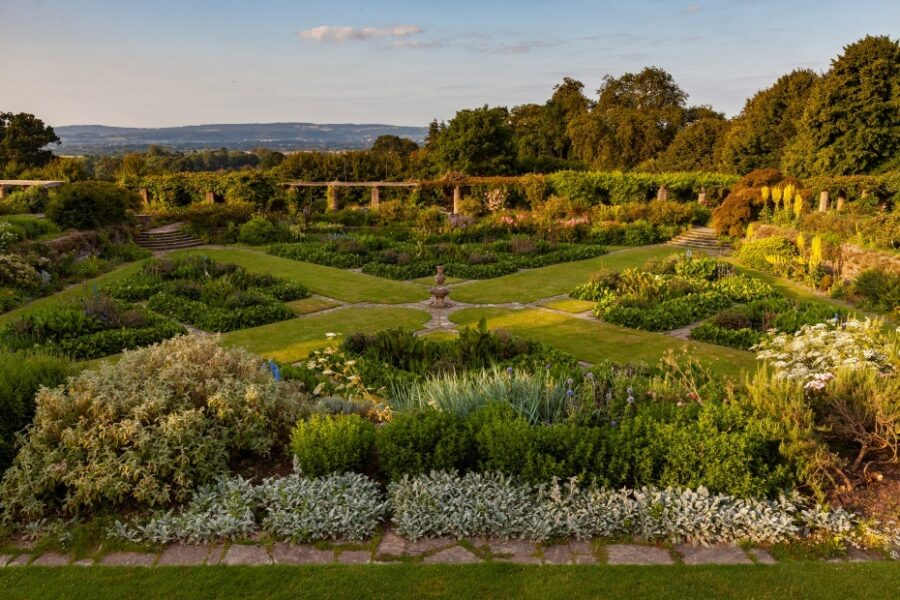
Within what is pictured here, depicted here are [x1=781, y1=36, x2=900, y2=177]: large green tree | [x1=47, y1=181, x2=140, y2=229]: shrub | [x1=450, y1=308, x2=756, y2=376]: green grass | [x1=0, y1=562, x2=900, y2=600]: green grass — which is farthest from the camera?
[x1=781, y1=36, x2=900, y2=177]: large green tree

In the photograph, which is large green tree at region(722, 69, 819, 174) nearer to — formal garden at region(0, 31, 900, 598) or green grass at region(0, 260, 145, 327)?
formal garden at region(0, 31, 900, 598)

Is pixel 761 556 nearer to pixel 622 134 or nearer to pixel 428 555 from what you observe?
pixel 428 555

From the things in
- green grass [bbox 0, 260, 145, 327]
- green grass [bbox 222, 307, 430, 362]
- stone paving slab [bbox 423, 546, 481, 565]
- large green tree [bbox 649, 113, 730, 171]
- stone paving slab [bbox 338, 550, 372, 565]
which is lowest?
green grass [bbox 222, 307, 430, 362]

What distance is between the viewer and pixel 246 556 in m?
3.64

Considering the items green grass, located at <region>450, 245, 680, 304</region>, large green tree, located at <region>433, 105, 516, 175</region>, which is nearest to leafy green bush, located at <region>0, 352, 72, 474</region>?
green grass, located at <region>450, 245, 680, 304</region>

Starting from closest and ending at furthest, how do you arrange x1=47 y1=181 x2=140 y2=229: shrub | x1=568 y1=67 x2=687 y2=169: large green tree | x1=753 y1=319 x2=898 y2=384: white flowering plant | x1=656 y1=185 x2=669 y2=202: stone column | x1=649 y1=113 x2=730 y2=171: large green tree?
x1=753 y1=319 x2=898 y2=384: white flowering plant, x1=47 y1=181 x2=140 y2=229: shrub, x1=656 y1=185 x2=669 y2=202: stone column, x1=649 y1=113 x2=730 y2=171: large green tree, x1=568 y1=67 x2=687 y2=169: large green tree

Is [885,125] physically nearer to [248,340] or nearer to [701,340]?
[701,340]

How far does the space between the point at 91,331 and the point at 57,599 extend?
23.8 feet

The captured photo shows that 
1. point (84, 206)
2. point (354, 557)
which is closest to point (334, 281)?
point (84, 206)

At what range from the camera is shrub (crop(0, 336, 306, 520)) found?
13.5 ft

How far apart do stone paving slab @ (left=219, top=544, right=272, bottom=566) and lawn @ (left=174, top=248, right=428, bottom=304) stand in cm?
891

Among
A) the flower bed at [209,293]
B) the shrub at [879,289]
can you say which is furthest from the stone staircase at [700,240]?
the flower bed at [209,293]

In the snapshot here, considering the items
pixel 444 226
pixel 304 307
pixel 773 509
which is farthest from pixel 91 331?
pixel 444 226

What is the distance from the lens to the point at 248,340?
9742 millimetres
